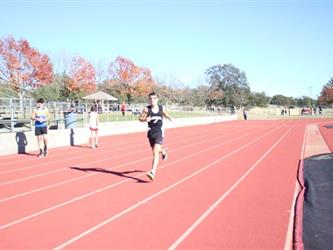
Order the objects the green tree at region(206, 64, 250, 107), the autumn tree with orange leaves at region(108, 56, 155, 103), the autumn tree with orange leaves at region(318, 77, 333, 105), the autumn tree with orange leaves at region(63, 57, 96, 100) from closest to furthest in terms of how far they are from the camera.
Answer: the autumn tree with orange leaves at region(63, 57, 96, 100) → the autumn tree with orange leaves at region(108, 56, 155, 103) → the green tree at region(206, 64, 250, 107) → the autumn tree with orange leaves at region(318, 77, 333, 105)

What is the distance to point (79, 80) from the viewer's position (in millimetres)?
62250

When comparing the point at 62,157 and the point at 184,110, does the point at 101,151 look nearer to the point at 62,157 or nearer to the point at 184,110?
the point at 62,157

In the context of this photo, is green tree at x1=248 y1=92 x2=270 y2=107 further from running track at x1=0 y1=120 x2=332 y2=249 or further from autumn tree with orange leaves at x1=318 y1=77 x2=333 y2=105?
running track at x1=0 y1=120 x2=332 y2=249

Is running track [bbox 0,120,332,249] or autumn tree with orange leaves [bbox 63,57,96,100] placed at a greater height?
autumn tree with orange leaves [bbox 63,57,96,100]

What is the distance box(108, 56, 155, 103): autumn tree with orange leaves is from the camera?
71312mm

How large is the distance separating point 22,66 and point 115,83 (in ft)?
68.4

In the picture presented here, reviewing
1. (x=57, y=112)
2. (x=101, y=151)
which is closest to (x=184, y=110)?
(x=57, y=112)

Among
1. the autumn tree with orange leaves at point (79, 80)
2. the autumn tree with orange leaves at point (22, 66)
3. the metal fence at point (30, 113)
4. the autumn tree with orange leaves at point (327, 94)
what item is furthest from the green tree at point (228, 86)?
the metal fence at point (30, 113)

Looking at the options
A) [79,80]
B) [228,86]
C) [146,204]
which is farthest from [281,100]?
[146,204]

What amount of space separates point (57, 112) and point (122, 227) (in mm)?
16483

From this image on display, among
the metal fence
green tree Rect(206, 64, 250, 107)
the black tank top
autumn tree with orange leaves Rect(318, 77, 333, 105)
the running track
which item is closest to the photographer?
the running track

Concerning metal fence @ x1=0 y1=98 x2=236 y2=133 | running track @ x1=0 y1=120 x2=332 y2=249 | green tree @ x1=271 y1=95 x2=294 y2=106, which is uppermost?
green tree @ x1=271 y1=95 x2=294 y2=106

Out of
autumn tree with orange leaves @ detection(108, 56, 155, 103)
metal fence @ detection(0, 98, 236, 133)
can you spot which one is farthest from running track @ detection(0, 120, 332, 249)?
autumn tree with orange leaves @ detection(108, 56, 155, 103)

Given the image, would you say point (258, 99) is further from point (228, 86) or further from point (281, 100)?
point (281, 100)
